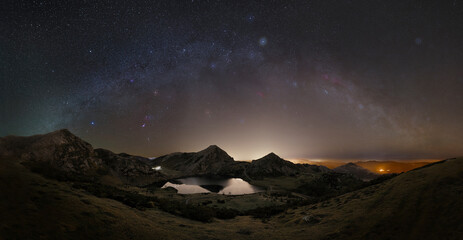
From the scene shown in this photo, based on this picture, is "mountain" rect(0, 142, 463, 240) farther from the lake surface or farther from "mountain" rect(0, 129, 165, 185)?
the lake surface

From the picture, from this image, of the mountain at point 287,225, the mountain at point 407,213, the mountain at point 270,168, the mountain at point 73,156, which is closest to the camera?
the mountain at point 287,225

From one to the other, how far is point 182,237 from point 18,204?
7.90m

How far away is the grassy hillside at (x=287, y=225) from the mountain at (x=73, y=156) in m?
58.8

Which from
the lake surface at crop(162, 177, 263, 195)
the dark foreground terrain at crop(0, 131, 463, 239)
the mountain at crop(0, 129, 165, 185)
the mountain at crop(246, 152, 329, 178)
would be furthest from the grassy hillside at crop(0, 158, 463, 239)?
the mountain at crop(246, 152, 329, 178)

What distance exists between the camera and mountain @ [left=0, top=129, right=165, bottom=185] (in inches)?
2657

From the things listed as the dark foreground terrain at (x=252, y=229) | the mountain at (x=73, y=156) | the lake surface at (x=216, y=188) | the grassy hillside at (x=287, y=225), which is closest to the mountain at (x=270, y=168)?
the lake surface at (x=216, y=188)

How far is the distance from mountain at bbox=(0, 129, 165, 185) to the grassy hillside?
58838 millimetres

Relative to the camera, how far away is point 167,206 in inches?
693

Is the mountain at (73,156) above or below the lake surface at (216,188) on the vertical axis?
above

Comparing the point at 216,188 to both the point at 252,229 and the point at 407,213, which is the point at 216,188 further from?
the point at 407,213

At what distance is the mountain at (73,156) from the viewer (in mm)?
67500

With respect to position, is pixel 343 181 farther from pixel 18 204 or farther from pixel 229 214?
pixel 18 204

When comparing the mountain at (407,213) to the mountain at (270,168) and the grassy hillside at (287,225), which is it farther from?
the mountain at (270,168)

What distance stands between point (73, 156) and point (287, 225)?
335 feet
